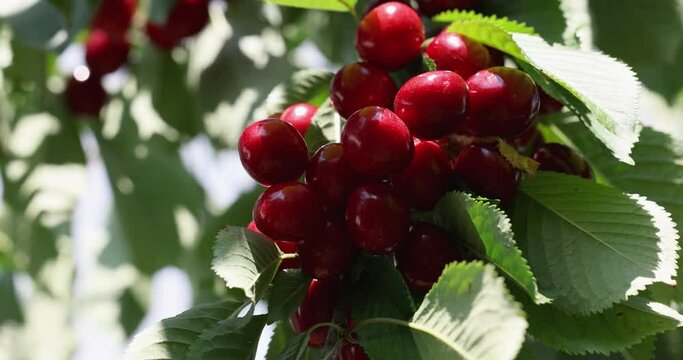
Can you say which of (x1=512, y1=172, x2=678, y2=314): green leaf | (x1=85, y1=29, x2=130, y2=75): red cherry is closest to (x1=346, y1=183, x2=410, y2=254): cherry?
(x1=512, y1=172, x2=678, y2=314): green leaf

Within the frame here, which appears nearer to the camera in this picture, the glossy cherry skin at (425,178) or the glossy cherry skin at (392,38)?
the glossy cherry skin at (425,178)

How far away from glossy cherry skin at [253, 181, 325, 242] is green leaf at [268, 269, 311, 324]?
33 mm

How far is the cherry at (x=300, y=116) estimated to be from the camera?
84 cm

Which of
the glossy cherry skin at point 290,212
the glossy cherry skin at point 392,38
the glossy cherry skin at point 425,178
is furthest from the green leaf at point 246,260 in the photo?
the glossy cherry skin at point 392,38

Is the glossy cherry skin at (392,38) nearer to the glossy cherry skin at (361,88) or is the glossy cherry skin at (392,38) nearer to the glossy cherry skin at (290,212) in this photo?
the glossy cherry skin at (361,88)

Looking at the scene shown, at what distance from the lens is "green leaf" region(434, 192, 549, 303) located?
22.7 inches

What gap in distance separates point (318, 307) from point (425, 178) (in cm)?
15

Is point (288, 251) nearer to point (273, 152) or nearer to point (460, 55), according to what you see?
point (273, 152)

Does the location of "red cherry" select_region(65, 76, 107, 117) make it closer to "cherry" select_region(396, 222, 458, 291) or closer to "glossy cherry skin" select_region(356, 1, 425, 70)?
"glossy cherry skin" select_region(356, 1, 425, 70)

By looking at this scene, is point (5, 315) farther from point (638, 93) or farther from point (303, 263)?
point (638, 93)

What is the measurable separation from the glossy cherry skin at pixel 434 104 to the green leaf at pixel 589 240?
0.10 meters

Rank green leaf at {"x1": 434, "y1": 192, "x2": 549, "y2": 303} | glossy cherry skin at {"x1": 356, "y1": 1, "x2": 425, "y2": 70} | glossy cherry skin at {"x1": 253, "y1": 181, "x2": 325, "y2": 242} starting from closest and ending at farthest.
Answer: green leaf at {"x1": 434, "y1": 192, "x2": 549, "y2": 303}, glossy cherry skin at {"x1": 253, "y1": 181, "x2": 325, "y2": 242}, glossy cherry skin at {"x1": 356, "y1": 1, "x2": 425, "y2": 70}

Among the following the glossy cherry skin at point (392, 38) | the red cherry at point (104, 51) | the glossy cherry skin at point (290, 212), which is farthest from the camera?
the red cherry at point (104, 51)

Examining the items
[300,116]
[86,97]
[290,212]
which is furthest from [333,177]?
[86,97]
